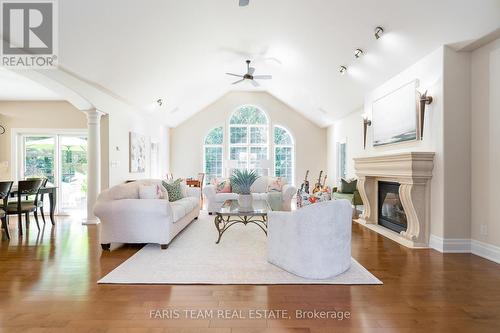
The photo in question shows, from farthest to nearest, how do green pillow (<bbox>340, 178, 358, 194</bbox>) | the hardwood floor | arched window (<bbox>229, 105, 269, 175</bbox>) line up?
arched window (<bbox>229, 105, 269, 175</bbox>)
green pillow (<bbox>340, 178, 358, 194</bbox>)
the hardwood floor

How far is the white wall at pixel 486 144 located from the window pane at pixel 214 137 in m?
7.67

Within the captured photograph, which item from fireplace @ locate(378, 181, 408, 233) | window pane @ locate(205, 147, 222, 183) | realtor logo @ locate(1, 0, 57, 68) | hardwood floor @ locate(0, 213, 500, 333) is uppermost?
realtor logo @ locate(1, 0, 57, 68)

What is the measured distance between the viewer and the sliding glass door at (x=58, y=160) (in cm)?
707

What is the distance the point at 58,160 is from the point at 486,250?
8.19m

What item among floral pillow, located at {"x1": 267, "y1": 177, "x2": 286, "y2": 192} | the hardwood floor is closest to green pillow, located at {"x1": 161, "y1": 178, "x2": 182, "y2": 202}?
the hardwood floor

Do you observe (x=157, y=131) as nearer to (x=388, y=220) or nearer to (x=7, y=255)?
(x=7, y=255)

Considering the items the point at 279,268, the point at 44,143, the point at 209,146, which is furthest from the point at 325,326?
the point at 209,146

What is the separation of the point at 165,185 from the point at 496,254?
488cm

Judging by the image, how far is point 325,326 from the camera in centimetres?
210

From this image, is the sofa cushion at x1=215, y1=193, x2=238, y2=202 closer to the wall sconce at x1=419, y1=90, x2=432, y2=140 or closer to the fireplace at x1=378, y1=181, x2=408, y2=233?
the fireplace at x1=378, y1=181, x2=408, y2=233

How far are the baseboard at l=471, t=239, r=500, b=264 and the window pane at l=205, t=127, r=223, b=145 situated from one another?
7925 mm

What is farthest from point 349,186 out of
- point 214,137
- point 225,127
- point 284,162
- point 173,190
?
point 214,137

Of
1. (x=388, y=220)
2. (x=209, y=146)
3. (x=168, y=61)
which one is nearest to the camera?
(x=388, y=220)

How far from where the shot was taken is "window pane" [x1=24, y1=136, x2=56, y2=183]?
23.2ft
